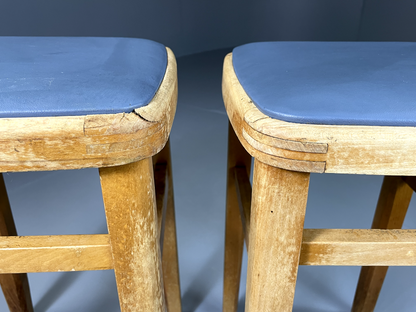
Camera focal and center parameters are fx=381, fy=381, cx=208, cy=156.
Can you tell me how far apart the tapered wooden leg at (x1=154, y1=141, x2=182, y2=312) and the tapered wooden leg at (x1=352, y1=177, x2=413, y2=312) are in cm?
47

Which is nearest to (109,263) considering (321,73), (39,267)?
(39,267)

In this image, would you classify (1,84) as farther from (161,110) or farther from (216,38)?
(216,38)

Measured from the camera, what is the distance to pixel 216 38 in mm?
4012

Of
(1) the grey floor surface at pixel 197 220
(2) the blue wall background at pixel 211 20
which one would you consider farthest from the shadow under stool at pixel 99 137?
(2) the blue wall background at pixel 211 20

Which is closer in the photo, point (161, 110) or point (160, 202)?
point (161, 110)

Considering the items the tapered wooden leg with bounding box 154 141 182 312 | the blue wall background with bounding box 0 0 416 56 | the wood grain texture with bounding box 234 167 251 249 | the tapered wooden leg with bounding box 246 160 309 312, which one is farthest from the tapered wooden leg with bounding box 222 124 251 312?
the blue wall background with bounding box 0 0 416 56

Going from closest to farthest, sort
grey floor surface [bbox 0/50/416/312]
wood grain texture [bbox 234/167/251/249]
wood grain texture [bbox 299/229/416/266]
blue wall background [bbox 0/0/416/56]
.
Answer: wood grain texture [bbox 299/229/416/266], wood grain texture [bbox 234/167/251/249], grey floor surface [bbox 0/50/416/312], blue wall background [bbox 0/0/416/56]

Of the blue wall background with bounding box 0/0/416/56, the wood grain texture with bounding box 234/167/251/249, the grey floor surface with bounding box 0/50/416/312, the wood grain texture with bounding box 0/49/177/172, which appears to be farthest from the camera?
the blue wall background with bounding box 0/0/416/56

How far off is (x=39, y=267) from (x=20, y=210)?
1095 mm

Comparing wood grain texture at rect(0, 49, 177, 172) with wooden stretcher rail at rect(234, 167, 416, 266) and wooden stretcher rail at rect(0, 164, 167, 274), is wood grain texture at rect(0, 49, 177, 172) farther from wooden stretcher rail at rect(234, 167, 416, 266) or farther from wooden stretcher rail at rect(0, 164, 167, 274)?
wooden stretcher rail at rect(234, 167, 416, 266)

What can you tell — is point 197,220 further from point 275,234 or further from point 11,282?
point 275,234

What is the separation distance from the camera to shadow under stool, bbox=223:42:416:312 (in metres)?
0.37

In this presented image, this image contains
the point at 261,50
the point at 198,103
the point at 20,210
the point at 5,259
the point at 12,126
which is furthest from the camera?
the point at 198,103

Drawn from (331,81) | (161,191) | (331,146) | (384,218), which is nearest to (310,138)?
(331,146)
